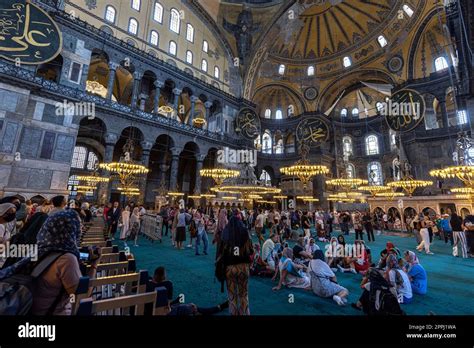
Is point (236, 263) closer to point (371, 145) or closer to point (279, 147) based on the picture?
point (279, 147)

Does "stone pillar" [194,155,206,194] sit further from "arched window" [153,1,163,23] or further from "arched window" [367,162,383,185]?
"arched window" [367,162,383,185]

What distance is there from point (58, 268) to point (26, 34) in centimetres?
1254

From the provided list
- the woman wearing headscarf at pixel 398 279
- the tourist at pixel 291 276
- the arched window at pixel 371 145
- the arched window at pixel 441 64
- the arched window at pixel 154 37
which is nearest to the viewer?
the woman wearing headscarf at pixel 398 279

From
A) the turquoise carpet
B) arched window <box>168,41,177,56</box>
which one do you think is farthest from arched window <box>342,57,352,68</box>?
the turquoise carpet

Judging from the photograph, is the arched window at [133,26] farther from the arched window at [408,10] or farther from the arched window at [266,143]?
the arched window at [408,10]

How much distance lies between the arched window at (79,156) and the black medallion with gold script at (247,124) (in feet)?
47.1

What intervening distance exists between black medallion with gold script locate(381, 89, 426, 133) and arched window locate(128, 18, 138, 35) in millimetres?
18144

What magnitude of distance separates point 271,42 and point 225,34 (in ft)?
15.7

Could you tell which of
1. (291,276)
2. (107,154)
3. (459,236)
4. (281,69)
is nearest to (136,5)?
(107,154)

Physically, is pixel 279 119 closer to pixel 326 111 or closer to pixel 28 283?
pixel 326 111

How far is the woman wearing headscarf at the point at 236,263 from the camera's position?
2.44 metres

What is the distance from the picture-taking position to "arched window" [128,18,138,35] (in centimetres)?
1472

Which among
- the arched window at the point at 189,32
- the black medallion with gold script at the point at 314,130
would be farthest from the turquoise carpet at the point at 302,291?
the arched window at the point at 189,32

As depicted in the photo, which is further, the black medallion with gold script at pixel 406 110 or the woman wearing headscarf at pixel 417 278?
the black medallion with gold script at pixel 406 110
